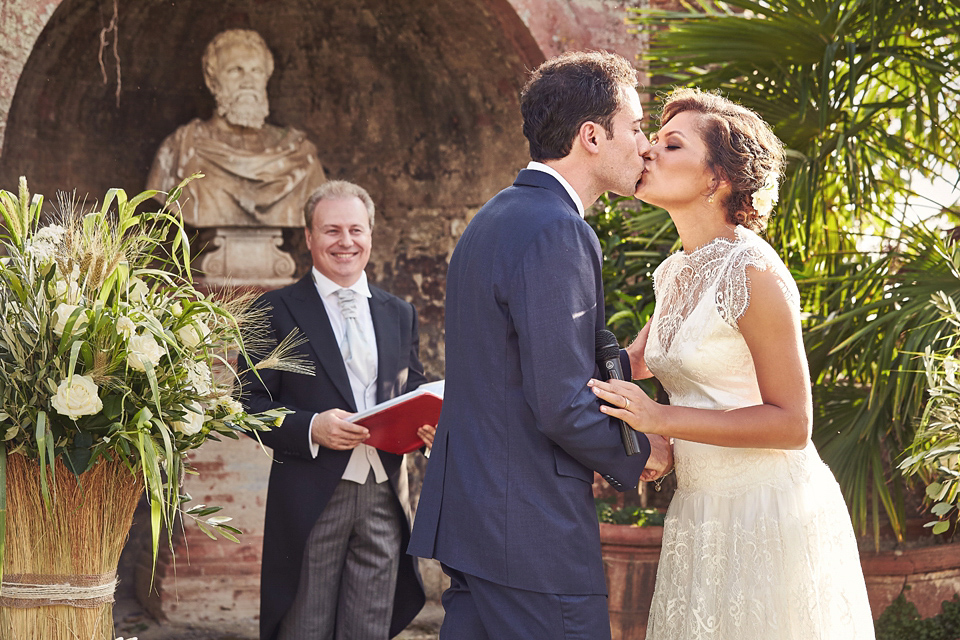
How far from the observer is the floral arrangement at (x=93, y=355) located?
1844mm

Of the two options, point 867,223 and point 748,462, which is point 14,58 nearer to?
point 748,462

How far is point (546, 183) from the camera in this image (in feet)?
7.07

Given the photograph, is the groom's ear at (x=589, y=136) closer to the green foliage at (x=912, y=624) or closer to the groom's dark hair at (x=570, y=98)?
the groom's dark hair at (x=570, y=98)

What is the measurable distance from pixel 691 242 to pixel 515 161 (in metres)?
3.27

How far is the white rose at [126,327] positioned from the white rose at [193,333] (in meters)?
0.12

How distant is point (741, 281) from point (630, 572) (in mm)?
2261

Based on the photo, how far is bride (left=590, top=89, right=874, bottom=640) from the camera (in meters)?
2.22

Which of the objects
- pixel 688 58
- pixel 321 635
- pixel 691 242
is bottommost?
pixel 321 635

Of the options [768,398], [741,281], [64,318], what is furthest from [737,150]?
[64,318]

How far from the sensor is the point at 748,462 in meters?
2.34

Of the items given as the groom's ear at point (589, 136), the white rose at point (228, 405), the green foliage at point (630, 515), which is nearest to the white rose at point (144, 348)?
the white rose at point (228, 405)

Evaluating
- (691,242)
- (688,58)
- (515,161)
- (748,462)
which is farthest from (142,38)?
(748,462)

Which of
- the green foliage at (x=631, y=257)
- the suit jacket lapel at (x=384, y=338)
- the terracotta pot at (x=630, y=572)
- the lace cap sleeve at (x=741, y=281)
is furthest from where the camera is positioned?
the green foliage at (x=631, y=257)

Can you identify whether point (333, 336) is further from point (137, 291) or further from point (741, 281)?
point (741, 281)
